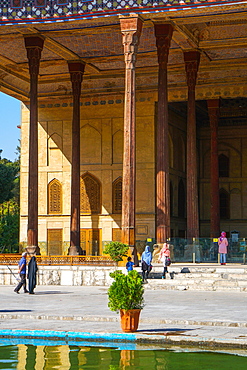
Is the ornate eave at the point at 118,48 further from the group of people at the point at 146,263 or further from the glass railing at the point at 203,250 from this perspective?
the group of people at the point at 146,263

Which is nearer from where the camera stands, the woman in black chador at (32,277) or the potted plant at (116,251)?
the woman in black chador at (32,277)

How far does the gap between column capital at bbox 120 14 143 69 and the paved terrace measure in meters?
7.12

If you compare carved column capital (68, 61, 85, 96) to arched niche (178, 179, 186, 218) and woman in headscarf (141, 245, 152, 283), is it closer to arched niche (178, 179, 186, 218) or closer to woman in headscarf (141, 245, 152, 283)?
arched niche (178, 179, 186, 218)

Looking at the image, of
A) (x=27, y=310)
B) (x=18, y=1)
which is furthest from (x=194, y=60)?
(x=27, y=310)

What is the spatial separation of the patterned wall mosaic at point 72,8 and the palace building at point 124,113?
30 mm

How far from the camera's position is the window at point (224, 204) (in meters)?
34.3

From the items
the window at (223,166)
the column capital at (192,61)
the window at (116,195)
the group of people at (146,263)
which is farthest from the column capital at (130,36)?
the window at (223,166)

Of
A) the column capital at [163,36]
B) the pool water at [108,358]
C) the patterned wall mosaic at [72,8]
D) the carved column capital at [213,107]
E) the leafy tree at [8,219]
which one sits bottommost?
the pool water at [108,358]

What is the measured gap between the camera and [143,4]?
19.4 metres

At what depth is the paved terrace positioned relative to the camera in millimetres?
8414

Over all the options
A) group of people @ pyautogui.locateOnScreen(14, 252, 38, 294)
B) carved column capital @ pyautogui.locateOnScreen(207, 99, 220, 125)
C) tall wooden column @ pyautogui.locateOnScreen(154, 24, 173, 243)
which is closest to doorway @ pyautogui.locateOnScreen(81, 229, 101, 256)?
carved column capital @ pyautogui.locateOnScreen(207, 99, 220, 125)

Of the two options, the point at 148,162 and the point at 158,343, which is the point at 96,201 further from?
the point at 158,343

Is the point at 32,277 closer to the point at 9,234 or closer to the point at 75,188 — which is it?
the point at 75,188

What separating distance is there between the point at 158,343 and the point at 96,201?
66.5 feet
